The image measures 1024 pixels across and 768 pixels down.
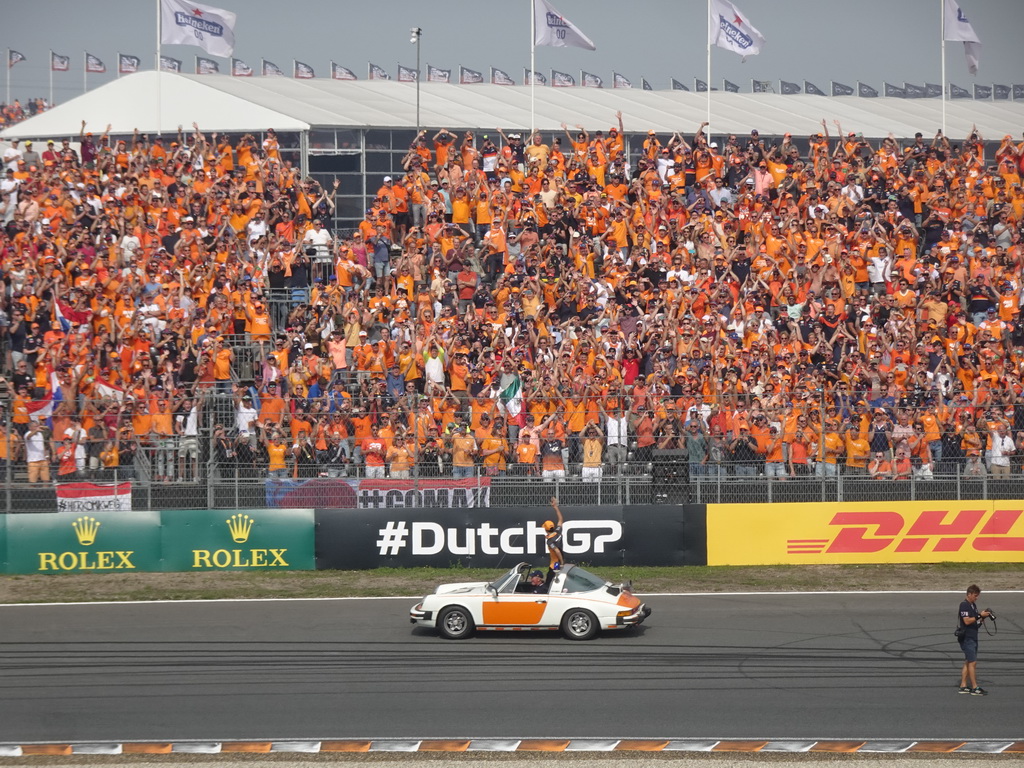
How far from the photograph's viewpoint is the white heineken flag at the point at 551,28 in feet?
107

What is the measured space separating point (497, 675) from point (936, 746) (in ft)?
16.8

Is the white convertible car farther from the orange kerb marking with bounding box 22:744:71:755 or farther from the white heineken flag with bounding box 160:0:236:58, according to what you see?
the white heineken flag with bounding box 160:0:236:58

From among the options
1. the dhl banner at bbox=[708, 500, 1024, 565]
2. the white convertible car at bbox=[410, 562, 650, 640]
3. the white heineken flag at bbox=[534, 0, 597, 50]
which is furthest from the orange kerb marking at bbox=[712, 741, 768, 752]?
the white heineken flag at bbox=[534, 0, 597, 50]

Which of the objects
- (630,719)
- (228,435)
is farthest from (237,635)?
(630,719)

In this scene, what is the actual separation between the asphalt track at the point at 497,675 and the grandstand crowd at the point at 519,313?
3053 mm

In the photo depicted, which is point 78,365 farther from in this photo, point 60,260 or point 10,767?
point 10,767

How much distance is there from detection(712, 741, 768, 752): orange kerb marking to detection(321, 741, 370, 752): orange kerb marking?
333 cm

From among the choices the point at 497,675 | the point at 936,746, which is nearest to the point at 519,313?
the point at 497,675

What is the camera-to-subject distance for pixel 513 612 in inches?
681

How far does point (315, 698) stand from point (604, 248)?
15372 millimetres

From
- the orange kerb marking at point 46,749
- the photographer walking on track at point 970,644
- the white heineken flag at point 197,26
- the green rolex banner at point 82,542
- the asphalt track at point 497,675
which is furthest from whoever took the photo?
the white heineken flag at point 197,26

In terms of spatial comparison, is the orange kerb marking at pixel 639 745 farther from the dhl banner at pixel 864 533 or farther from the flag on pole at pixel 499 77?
the flag on pole at pixel 499 77

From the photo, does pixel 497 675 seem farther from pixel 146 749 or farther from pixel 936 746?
pixel 936 746

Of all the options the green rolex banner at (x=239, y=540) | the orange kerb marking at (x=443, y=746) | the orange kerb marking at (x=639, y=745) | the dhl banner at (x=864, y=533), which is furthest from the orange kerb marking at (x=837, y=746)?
the green rolex banner at (x=239, y=540)
